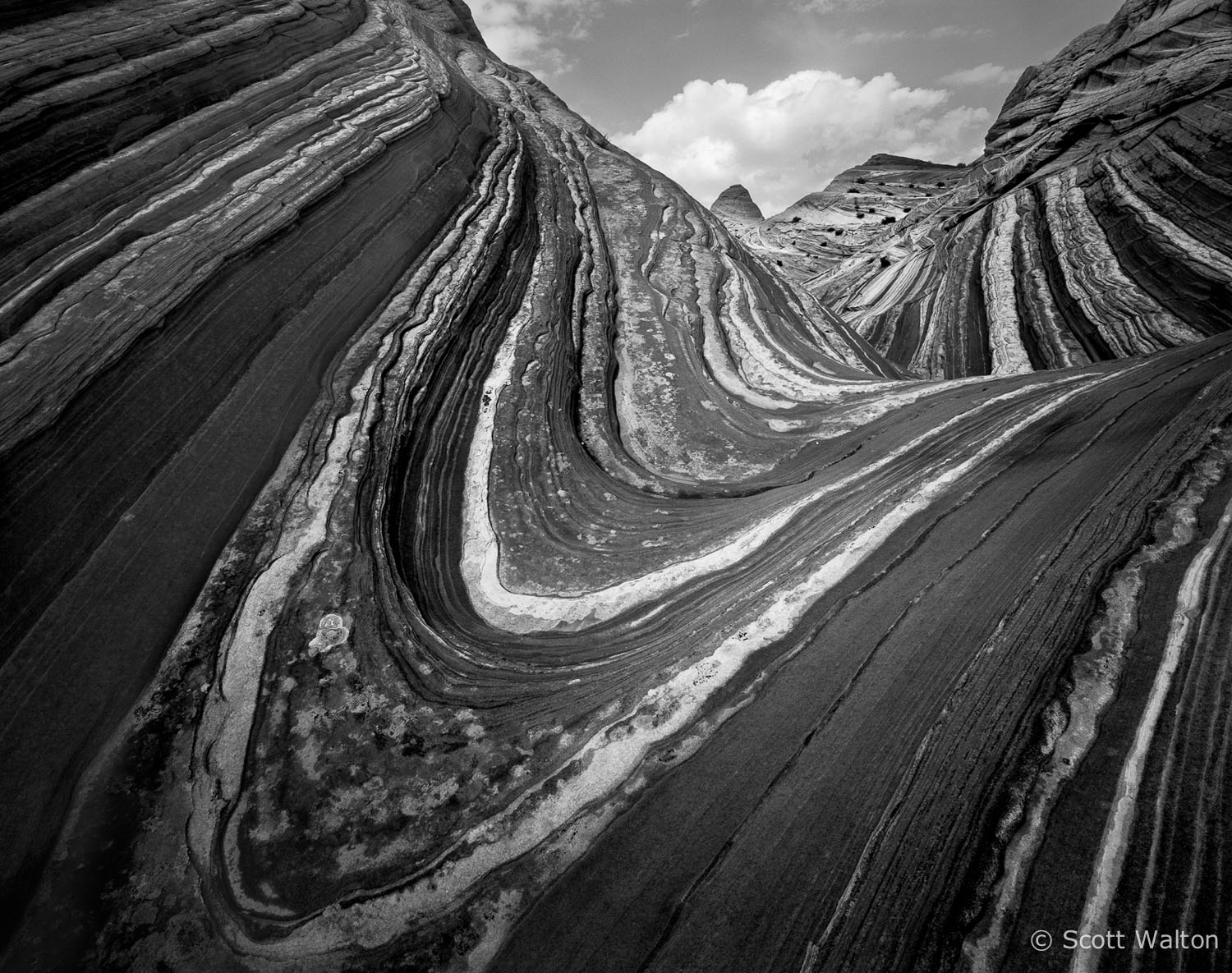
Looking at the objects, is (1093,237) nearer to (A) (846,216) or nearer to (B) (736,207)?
(A) (846,216)

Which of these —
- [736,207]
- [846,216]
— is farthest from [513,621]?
[736,207]

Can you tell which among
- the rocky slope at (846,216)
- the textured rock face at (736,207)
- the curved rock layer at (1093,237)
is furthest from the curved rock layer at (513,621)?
the textured rock face at (736,207)

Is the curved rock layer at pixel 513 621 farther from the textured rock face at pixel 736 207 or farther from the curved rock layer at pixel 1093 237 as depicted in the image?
the textured rock face at pixel 736 207

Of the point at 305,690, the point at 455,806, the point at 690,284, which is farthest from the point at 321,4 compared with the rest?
the point at 455,806

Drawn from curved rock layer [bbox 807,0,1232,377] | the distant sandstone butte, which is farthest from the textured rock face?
curved rock layer [bbox 807,0,1232,377]

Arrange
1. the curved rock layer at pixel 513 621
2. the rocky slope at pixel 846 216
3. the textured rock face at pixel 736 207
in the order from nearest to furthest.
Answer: the curved rock layer at pixel 513 621 < the rocky slope at pixel 846 216 < the textured rock face at pixel 736 207

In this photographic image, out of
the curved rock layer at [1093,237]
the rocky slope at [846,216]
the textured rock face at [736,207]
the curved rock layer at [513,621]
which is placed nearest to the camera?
the curved rock layer at [513,621]
